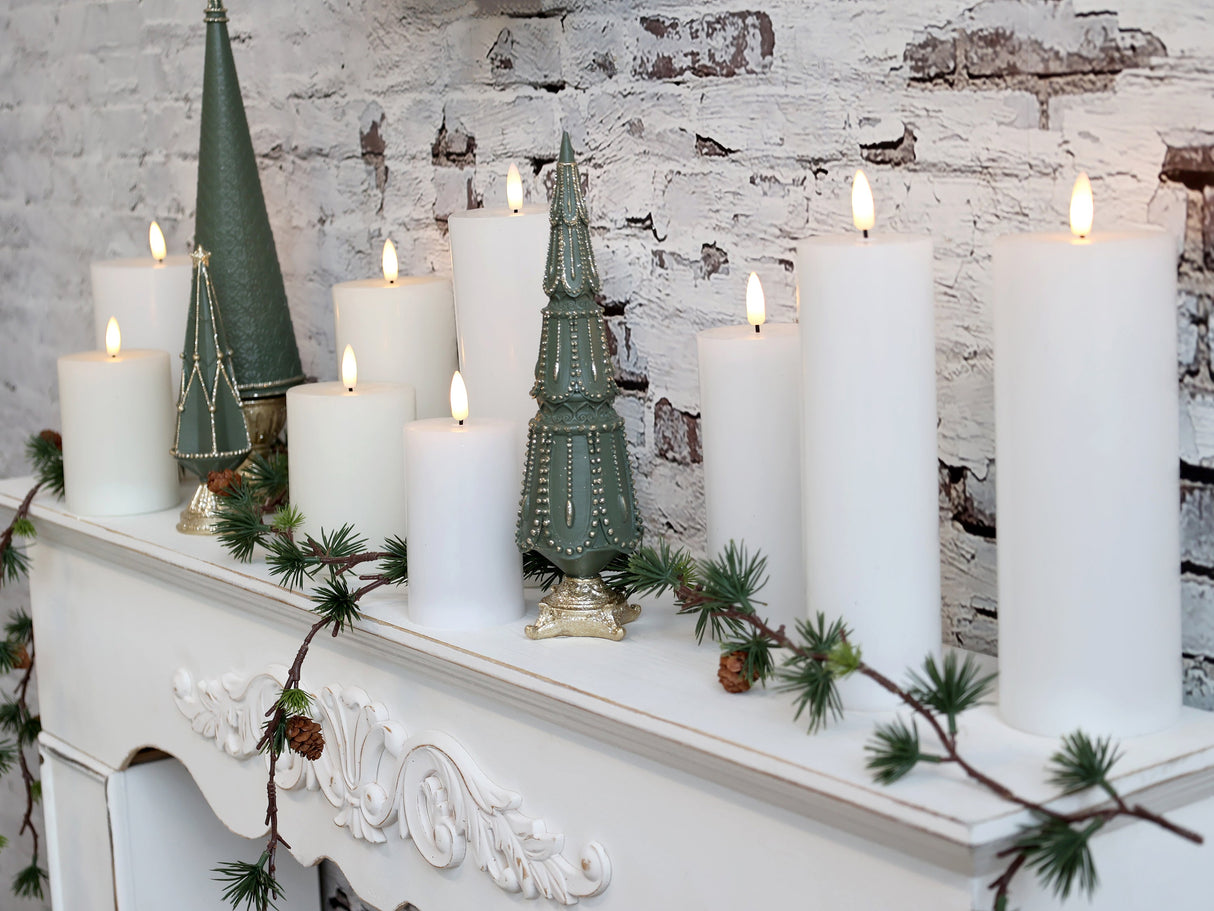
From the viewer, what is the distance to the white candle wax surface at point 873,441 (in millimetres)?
686

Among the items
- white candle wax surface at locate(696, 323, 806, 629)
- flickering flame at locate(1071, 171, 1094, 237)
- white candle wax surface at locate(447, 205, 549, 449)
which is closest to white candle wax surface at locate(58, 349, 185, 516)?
white candle wax surface at locate(447, 205, 549, 449)

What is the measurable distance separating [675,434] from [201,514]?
410 mm

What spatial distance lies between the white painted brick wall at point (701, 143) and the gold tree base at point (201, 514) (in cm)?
24

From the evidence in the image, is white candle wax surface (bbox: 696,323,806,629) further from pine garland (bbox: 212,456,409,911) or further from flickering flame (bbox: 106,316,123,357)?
flickering flame (bbox: 106,316,123,357)

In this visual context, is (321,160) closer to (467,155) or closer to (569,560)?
(467,155)

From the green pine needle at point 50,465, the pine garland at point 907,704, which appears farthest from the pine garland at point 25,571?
the pine garland at point 907,704

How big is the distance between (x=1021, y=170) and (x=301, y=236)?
788 millimetres

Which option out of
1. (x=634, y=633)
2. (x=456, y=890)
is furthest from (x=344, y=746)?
(x=634, y=633)

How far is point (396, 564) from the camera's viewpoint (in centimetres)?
94

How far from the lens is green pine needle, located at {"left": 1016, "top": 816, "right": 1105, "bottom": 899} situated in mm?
579

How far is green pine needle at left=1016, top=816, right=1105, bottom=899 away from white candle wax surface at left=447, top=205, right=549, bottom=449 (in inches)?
18.8

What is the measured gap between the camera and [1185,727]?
0.68m

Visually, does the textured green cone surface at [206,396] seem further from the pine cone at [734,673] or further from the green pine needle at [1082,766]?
the green pine needle at [1082,766]

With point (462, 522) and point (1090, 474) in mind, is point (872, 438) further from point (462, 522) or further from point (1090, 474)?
point (462, 522)
